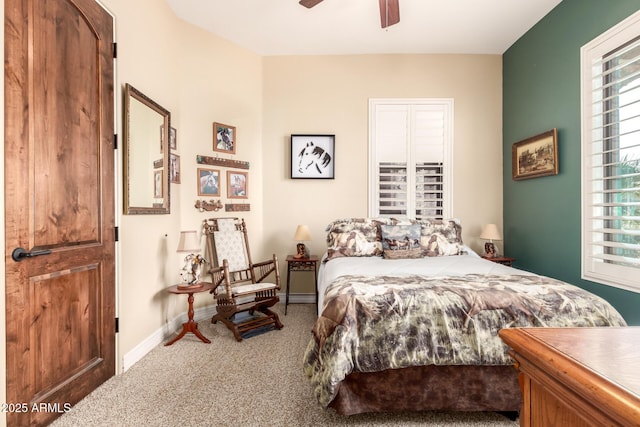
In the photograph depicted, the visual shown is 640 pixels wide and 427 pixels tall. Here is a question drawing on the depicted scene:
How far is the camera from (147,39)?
2793 mm

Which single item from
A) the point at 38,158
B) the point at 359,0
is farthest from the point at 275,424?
the point at 359,0

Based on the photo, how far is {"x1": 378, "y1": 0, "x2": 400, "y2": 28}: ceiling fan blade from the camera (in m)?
2.55

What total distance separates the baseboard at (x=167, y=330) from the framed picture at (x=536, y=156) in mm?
2989

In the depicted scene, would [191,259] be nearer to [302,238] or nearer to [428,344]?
[302,238]

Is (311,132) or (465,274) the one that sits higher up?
(311,132)

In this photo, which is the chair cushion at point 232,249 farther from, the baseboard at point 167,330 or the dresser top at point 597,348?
the dresser top at point 597,348

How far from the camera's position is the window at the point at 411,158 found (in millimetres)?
4176

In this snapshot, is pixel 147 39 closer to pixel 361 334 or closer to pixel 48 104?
pixel 48 104

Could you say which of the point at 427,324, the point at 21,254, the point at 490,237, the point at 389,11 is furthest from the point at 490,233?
the point at 21,254

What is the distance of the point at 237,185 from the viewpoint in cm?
395

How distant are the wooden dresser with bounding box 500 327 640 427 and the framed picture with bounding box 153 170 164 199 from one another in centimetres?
292

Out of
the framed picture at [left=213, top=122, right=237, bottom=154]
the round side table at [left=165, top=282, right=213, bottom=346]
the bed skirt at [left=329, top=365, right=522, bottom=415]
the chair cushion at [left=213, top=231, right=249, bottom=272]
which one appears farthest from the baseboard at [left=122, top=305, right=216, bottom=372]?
the framed picture at [left=213, top=122, right=237, bottom=154]

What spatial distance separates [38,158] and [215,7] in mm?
2417

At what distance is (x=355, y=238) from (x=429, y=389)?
1.82 meters
